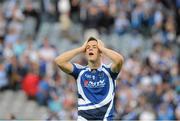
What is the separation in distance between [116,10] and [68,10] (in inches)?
67.2

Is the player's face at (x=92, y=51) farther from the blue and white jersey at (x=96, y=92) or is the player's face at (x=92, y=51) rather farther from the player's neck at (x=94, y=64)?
the blue and white jersey at (x=96, y=92)

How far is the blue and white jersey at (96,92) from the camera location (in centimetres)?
1350

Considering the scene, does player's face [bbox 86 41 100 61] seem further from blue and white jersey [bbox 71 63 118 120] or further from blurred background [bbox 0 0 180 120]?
blurred background [bbox 0 0 180 120]

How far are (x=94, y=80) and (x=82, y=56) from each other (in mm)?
11621

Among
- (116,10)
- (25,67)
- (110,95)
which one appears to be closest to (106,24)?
(116,10)

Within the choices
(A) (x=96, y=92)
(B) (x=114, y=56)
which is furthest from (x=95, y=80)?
(B) (x=114, y=56)

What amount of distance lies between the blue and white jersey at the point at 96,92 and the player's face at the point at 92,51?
0.95 ft

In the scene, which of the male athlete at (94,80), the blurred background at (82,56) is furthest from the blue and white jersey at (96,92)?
the blurred background at (82,56)

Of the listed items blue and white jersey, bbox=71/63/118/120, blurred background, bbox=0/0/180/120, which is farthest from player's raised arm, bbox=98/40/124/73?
blurred background, bbox=0/0/180/120

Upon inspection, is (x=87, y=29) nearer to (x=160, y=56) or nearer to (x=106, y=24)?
(x=106, y=24)

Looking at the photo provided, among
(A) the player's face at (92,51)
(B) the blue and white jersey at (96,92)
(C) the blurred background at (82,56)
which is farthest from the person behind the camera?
(C) the blurred background at (82,56)

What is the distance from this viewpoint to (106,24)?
92.7 feet

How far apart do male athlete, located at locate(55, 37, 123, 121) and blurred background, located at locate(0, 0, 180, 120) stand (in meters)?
7.16

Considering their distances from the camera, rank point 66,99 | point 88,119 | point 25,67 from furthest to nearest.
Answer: point 25,67 → point 66,99 → point 88,119
